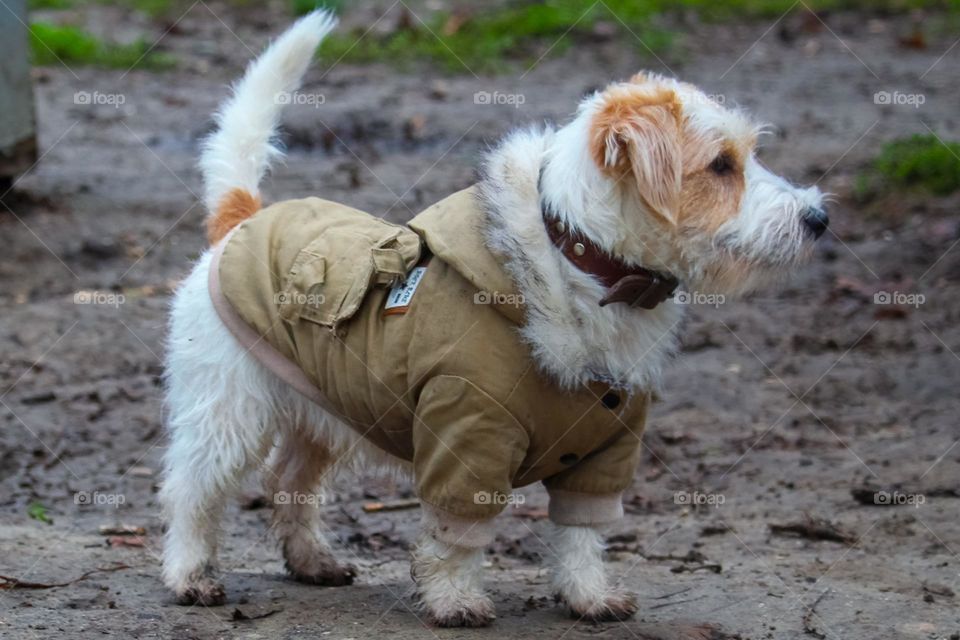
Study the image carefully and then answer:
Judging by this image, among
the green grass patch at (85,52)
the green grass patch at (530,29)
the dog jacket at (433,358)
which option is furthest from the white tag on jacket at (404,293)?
the green grass patch at (85,52)

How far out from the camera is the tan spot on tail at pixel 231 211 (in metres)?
4.77

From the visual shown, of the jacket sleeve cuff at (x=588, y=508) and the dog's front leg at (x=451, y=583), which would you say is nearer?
the dog's front leg at (x=451, y=583)

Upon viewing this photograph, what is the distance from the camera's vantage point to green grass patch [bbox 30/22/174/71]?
12367mm

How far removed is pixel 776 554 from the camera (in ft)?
16.6

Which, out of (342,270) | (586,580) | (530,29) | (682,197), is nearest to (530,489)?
(586,580)

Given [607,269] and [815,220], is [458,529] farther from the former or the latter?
[815,220]

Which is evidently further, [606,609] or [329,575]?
[329,575]

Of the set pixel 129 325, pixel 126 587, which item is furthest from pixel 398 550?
pixel 129 325

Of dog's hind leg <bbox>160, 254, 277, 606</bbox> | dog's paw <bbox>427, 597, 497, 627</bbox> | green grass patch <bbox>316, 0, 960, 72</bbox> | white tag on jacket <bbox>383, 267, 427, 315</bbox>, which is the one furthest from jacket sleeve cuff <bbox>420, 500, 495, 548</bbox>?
green grass patch <bbox>316, 0, 960, 72</bbox>

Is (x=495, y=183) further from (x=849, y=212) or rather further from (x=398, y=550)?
(x=849, y=212)

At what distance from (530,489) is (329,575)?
144 centimetres

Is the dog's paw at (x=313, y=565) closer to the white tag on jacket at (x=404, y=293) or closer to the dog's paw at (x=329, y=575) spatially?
the dog's paw at (x=329, y=575)

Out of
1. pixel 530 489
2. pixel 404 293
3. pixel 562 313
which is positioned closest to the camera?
pixel 562 313

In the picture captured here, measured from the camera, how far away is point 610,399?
4090 millimetres
